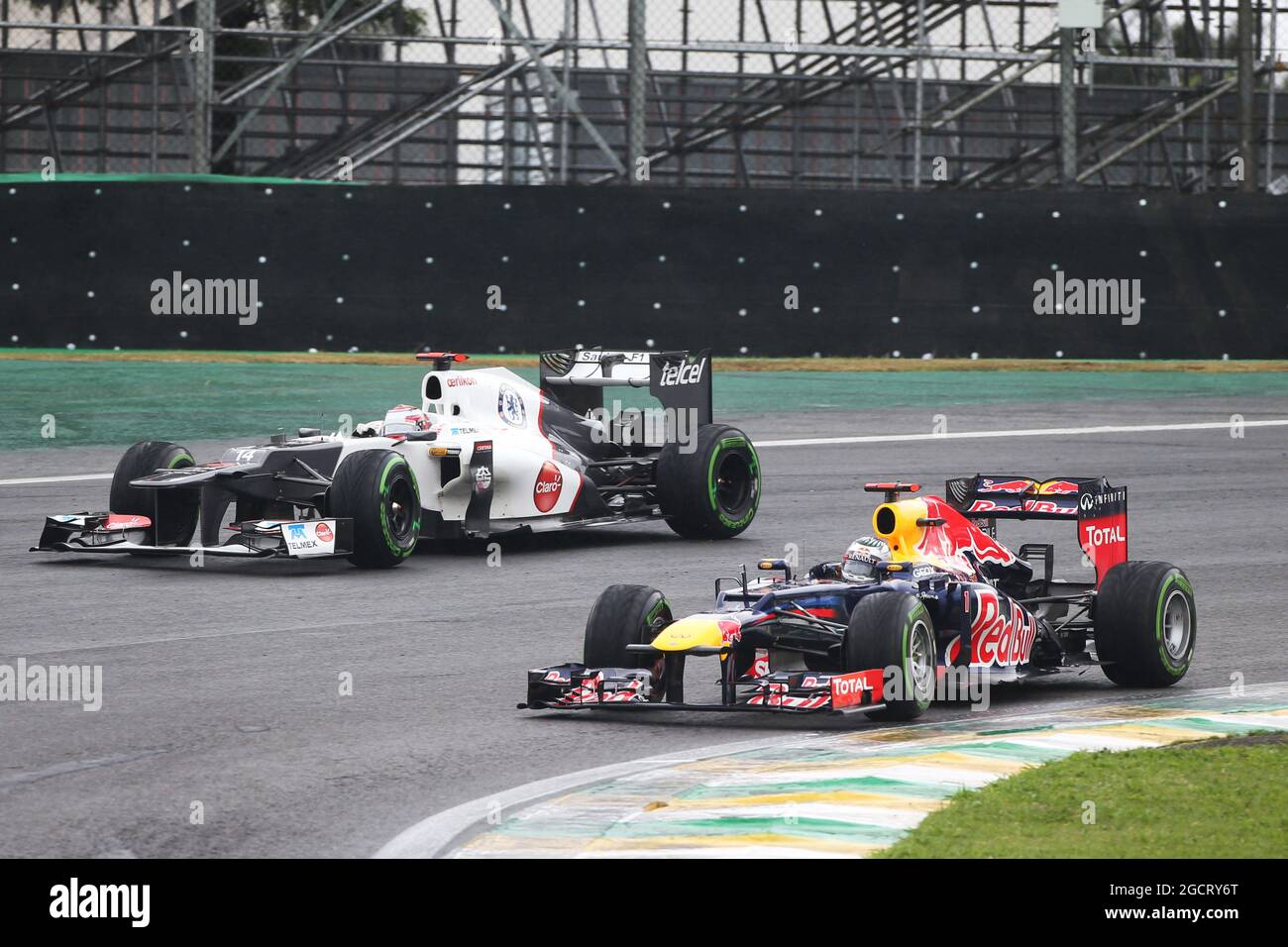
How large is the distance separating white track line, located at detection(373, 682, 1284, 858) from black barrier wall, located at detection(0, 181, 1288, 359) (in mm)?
14132

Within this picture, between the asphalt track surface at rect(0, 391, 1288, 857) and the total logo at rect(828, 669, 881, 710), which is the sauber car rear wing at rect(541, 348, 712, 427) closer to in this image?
the asphalt track surface at rect(0, 391, 1288, 857)

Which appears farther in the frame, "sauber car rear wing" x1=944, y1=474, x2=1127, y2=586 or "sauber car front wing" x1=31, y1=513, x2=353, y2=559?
"sauber car front wing" x1=31, y1=513, x2=353, y2=559

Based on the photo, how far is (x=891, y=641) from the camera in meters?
8.41

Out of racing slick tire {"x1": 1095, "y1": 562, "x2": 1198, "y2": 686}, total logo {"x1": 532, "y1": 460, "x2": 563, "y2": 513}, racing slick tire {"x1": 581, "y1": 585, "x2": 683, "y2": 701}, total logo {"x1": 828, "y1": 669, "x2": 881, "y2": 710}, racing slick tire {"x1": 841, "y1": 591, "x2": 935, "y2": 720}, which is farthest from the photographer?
total logo {"x1": 532, "y1": 460, "x2": 563, "y2": 513}

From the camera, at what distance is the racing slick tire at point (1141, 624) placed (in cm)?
943

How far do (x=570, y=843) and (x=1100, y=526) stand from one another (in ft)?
14.8

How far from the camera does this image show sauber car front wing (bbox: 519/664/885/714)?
27.2 ft

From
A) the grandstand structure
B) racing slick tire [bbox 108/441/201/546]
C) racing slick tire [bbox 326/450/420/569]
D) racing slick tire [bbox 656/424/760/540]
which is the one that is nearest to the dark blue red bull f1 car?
racing slick tire [bbox 326/450/420/569]

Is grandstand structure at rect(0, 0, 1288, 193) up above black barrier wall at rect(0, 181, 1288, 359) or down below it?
above

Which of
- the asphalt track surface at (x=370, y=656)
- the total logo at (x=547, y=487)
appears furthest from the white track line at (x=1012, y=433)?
the total logo at (x=547, y=487)

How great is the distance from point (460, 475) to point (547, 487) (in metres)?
0.77

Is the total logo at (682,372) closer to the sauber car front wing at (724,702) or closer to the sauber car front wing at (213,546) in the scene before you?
the sauber car front wing at (213,546)

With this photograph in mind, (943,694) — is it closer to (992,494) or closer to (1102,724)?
(1102,724)

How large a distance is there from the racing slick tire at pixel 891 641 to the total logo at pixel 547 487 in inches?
226
